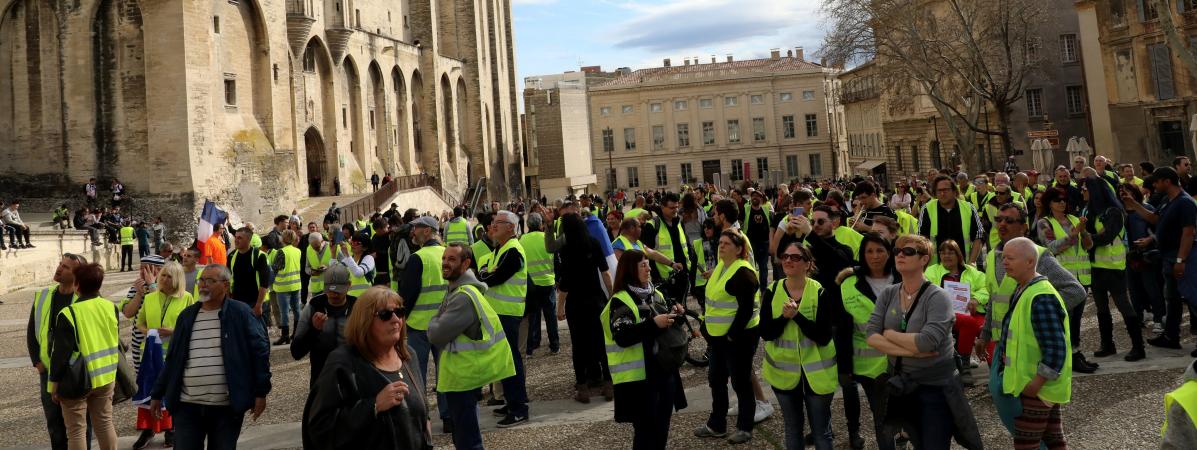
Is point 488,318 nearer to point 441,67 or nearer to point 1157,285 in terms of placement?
point 1157,285

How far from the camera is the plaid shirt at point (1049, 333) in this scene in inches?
191

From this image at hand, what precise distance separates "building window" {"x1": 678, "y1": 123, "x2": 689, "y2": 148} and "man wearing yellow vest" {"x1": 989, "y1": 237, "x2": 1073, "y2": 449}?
74264 millimetres

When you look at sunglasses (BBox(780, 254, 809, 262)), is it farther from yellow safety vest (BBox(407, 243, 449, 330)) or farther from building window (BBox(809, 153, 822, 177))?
building window (BBox(809, 153, 822, 177))

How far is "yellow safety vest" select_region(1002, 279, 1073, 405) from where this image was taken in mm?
4945

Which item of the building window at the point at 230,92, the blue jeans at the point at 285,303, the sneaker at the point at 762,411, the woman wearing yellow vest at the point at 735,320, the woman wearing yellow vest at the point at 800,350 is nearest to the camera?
the woman wearing yellow vest at the point at 800,350

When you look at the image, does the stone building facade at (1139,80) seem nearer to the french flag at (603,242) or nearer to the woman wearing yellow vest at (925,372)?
the french flag at (603,242)

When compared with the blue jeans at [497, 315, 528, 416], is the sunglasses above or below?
above

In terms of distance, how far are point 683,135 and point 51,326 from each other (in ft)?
242

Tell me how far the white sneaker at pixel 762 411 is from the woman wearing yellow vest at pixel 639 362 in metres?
1.62

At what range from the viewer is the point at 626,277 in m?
5.88

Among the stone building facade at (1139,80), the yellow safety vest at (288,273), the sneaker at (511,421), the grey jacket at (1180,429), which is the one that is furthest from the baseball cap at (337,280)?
the stone building facade at (1139,80)

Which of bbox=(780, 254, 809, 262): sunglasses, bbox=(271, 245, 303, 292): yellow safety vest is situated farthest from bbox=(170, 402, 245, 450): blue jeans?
bbox=(271, 245, 303, 292): yellow safety vest

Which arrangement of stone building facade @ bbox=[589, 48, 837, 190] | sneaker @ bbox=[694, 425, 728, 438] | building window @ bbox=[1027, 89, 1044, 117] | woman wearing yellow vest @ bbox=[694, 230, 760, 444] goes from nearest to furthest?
woman wearing yellow vest @ bbox=[694, 230, 760, 444] → sneaker @ bbox=[694, 425, 728, 438] → building window @ bbox=[1027, 89, 1044, 117] → stone building facade @ bbox=[589, 48, 837, 190]

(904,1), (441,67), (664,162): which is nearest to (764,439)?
(904,1)
